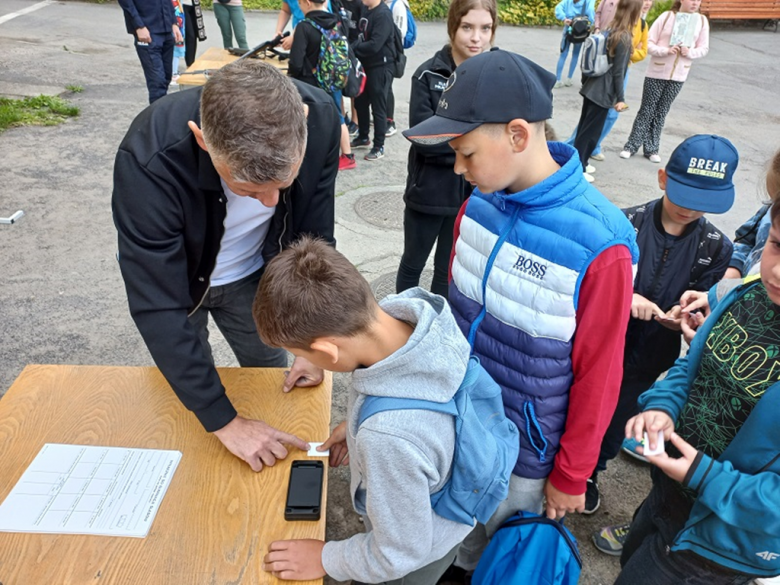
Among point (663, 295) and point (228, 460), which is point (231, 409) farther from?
point (663, 295)

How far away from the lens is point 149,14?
619 cm

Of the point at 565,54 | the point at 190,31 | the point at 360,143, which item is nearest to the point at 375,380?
the point at 360,143

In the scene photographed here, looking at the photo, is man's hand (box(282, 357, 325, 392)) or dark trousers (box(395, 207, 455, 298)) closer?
man's hand (box(282, 357, 325, 392))

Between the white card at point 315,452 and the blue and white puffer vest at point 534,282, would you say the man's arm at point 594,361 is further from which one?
the white card at point 315,452

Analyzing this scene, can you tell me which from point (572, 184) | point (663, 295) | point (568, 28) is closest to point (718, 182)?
point (663, 295)

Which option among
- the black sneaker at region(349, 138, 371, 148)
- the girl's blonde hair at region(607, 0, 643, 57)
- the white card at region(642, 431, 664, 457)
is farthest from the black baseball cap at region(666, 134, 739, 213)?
the black sneaker at region(349, 138, 371, 148)

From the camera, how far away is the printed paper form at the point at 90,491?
1300 mm

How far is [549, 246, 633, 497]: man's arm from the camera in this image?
1367 millimetres

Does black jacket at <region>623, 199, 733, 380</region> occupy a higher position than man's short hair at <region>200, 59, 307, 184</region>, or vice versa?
man's short hair at <region>200, 59, 307, 184</region>

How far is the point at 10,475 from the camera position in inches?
55.5

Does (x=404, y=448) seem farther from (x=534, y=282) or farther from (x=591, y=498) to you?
(x=591, y=498)

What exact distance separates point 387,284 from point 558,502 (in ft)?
7.86

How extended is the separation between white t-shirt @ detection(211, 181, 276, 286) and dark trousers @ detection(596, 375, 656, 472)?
1613 millimetres

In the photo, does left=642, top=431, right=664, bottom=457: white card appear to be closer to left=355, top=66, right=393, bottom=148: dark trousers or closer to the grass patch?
left=355, top=66, right=393, bottom=148: dark trousers
